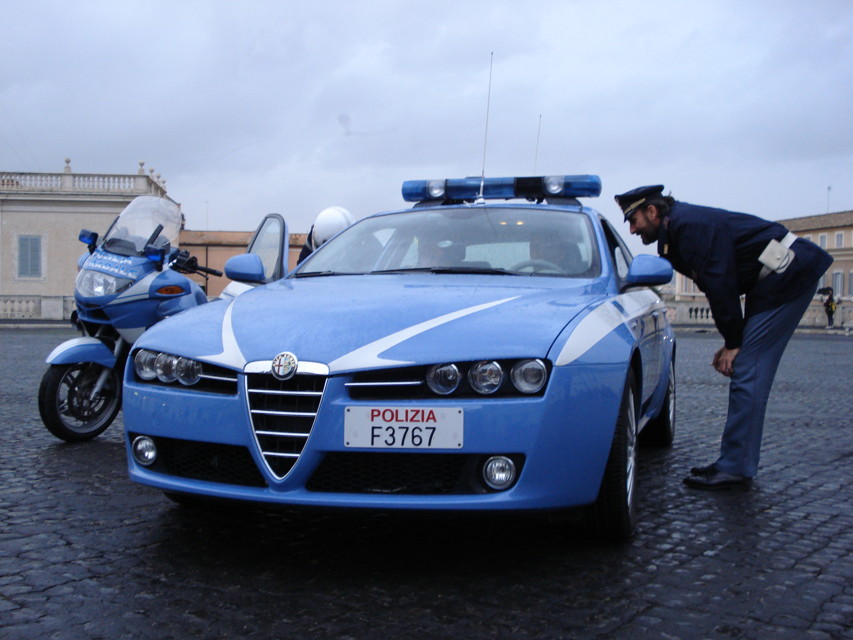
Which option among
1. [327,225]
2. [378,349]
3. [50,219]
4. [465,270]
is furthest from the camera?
[50,219]

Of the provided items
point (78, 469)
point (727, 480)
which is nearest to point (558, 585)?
point (727, 480)

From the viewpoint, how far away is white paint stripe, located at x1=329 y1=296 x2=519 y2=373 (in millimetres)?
3125

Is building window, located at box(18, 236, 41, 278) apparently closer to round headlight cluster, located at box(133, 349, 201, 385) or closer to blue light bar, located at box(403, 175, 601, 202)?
blue light bar, located at box(403, 175, 601, 202)

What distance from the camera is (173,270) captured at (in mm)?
6602

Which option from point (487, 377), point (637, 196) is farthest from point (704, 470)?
point (487, 377)

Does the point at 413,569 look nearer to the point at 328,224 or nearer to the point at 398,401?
the point at 398,401

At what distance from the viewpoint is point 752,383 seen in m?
4.98

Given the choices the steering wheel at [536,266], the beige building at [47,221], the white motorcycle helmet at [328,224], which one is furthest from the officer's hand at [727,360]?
the beige building at [47,221]

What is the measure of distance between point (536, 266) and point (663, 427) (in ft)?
7.20

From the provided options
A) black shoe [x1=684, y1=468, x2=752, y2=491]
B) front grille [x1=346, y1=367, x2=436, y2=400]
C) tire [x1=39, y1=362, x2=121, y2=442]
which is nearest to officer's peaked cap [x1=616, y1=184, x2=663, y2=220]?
black shoe [x1=684, y1=468, x2=752, y2=491]

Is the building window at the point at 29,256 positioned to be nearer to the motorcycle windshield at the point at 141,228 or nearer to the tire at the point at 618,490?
the motorcycle windshield at the point at 141,228

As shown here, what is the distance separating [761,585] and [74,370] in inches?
173

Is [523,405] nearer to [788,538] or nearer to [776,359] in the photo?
[788,538]

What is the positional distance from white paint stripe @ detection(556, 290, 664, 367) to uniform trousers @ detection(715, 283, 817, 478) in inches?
27.4
